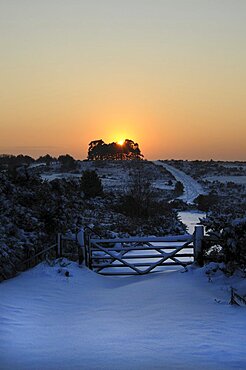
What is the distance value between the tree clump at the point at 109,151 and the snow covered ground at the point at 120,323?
322 feet

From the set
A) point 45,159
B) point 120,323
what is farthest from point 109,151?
point 120,323

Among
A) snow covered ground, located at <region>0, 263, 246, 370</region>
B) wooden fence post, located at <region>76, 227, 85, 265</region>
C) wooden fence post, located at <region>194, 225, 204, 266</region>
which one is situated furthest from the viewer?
wooden fence post, located at <region>76, 227, 85, 265</region>

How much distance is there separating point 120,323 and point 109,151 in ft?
336

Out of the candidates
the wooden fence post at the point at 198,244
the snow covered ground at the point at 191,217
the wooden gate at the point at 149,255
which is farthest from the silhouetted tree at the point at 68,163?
the wooden fence post at the point at 198,244

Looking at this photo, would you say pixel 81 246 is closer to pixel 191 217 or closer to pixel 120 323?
pixel 120 323

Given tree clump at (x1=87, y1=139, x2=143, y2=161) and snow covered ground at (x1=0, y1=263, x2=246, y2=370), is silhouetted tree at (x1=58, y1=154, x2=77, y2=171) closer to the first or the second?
tree clump at (x1=87, y1=139, x2=143, y2=161)

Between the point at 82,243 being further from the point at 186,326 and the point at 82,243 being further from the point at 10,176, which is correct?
the point at 10,176

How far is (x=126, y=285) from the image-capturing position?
36.7 ft

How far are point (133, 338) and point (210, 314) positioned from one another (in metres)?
1.83

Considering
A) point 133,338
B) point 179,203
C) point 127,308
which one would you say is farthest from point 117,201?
point 133,338

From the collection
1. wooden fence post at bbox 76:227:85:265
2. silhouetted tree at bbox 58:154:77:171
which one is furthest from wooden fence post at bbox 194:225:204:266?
silhouetted tree at bbox 58:154:77:171

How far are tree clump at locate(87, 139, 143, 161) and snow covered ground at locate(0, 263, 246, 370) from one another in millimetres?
98078

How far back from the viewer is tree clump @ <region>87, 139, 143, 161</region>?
10931 centimetres

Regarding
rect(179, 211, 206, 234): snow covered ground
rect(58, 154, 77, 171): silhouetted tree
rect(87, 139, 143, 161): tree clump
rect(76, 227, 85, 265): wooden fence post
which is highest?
rect(87, 139, 143, 161): tree clump
